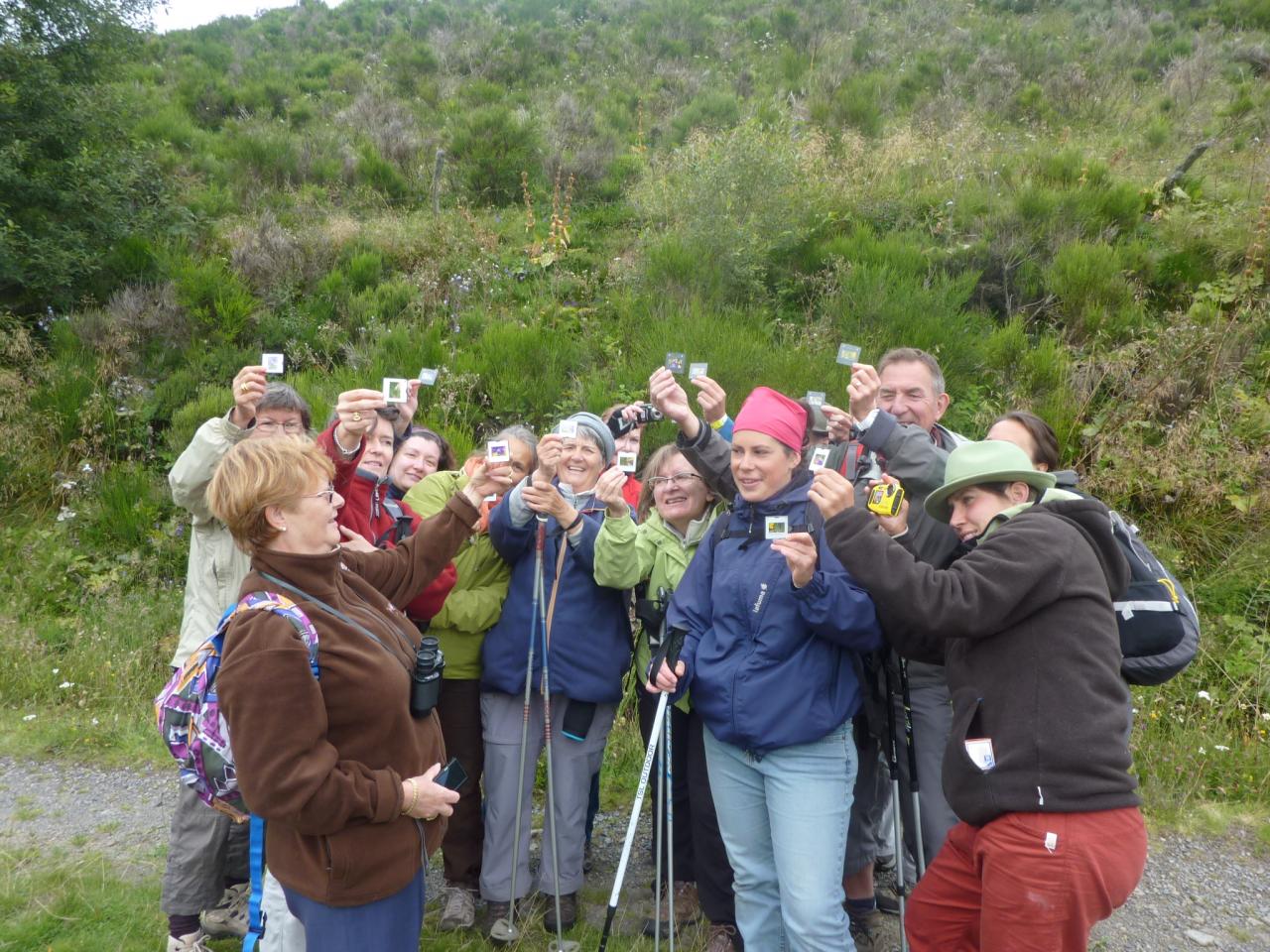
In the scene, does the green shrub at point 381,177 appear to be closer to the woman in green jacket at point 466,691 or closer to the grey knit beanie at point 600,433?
the grey knit beanie at point 600,433

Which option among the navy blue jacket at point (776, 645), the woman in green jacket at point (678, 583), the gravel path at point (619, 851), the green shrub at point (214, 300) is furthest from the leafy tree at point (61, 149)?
the navy blue jacket at point (776, 645)

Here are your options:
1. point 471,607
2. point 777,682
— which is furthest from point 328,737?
point 777,682

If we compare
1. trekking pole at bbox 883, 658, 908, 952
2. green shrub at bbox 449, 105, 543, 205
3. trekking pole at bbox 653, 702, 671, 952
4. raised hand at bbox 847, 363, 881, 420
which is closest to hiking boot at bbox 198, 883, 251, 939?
trekking pole at bbox 653, 702, 671, 952

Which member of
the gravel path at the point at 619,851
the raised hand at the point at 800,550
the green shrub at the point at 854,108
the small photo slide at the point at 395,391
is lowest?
the gravel path at the point at 619,851

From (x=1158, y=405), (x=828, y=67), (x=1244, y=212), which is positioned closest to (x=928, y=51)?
(x=828, y=67)

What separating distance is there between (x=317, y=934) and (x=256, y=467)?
1.33m

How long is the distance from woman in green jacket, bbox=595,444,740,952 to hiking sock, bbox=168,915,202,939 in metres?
1.92

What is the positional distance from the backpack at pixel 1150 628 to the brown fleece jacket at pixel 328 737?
7.81 feet

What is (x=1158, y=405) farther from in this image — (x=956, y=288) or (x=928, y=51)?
(x=928, y=51)

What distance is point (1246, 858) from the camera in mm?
4543

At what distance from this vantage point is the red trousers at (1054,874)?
94.9 inches

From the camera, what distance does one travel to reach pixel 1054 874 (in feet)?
7.91

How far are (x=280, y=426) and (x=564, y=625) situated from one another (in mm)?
1588

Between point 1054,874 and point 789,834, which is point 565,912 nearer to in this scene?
point 789,834
